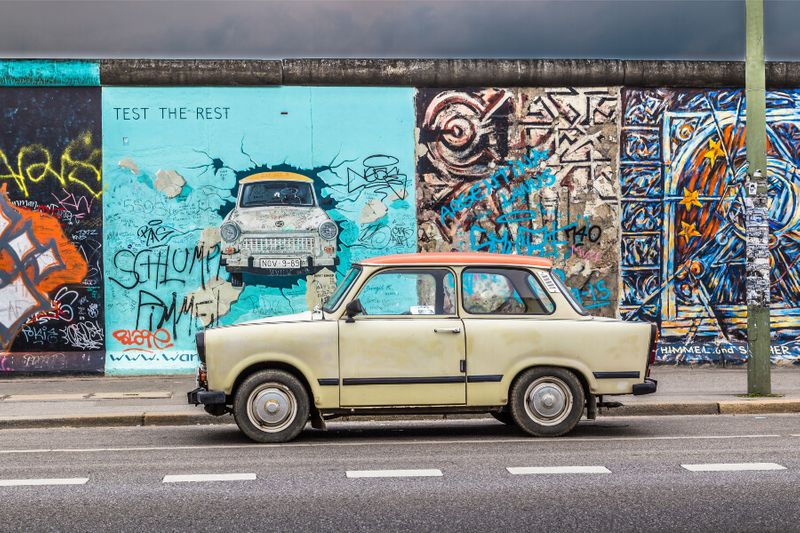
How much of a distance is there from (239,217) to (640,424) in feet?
24.4

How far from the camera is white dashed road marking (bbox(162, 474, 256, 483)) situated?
840cm

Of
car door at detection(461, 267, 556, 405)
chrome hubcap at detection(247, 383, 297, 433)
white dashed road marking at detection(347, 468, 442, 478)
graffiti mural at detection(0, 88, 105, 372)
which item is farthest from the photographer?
graffiti mural at detection(0, 88, 105, 372)

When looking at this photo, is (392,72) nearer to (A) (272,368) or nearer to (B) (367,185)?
(B) (367,185)

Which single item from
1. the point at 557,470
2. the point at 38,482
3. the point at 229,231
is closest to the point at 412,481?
the point at 557,470

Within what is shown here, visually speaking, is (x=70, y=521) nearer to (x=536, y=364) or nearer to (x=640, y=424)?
(x=536, y=364)

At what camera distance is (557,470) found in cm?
866

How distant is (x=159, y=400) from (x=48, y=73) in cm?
582

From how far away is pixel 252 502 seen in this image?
7.52 meters

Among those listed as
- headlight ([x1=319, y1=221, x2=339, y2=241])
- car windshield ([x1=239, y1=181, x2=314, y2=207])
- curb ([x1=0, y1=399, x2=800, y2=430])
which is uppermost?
car windshield ([x1=239, y1=181, x2=314, y2=207])

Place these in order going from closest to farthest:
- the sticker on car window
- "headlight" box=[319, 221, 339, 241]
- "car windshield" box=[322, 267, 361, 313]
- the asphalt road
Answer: the asphalt road < "car windshield" box=[322, 267, 361, 313] < the sticker on car window < "headlight" box=[319, 221, 339, 241]

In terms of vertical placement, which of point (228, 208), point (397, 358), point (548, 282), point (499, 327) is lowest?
point (397, 358)

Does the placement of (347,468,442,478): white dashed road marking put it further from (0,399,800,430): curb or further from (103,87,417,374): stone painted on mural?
(103,87,417,374): stone painted on mural

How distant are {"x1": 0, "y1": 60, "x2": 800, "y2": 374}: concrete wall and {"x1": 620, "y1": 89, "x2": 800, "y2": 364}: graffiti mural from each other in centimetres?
3

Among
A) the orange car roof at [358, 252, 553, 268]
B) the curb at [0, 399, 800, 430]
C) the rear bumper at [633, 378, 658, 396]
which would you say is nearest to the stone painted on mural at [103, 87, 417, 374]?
the curb at [0, 399, 800, 430]
